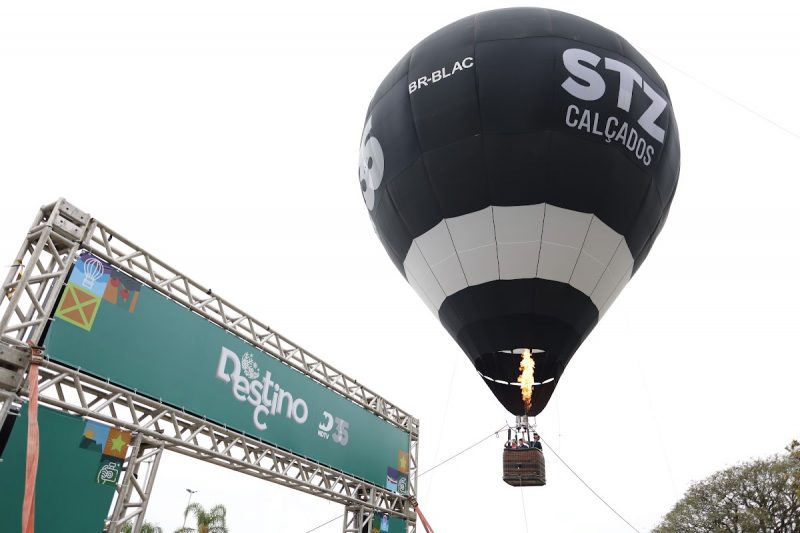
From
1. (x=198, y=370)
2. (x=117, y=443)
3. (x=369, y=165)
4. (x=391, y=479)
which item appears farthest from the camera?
(x=391, y=479)

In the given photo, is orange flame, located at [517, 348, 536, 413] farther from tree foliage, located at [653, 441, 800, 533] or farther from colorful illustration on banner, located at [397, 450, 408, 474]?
tree foliage, located at [653, 441, 800, 533]

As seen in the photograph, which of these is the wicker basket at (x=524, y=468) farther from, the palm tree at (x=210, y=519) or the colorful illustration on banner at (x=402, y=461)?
the palm tree at (x=210, y=519)

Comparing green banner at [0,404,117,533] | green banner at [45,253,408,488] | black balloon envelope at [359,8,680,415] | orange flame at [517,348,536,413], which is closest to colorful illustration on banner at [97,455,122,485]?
green banner at [0,404,117,533]

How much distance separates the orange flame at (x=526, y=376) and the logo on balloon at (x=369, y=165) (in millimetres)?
3942

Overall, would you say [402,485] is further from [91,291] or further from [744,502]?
[744,502]

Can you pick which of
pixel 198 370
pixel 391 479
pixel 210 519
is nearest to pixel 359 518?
pixel 391 479

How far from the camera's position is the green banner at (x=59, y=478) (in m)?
6.58

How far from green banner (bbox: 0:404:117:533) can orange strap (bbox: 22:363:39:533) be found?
310mm

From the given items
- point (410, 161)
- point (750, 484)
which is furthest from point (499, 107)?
point (750, 484)

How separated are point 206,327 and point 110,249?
226cm

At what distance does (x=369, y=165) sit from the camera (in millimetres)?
10508

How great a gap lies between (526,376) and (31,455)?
23.3ft

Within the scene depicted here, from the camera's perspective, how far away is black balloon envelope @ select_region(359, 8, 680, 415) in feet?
29.3

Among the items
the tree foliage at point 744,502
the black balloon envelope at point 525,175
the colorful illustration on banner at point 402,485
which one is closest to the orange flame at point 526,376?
the black balloon envelope at point 525,175
